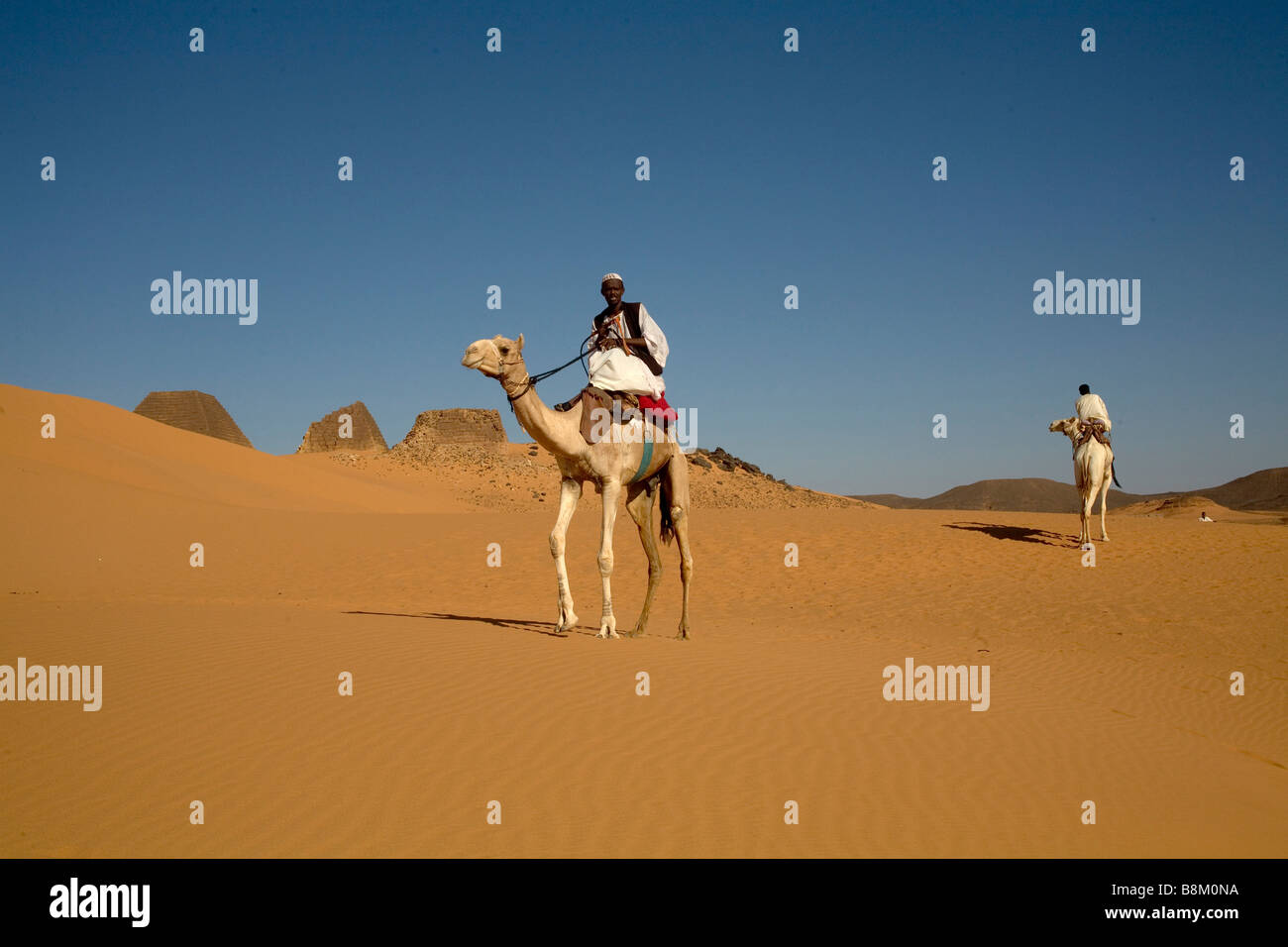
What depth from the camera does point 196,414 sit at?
251ft

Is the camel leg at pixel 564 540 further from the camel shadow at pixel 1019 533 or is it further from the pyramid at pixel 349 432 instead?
the pyramid at pixel 349 432

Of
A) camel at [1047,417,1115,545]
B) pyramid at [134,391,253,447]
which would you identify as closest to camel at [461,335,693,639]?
camel at [1047,417,1115,545]

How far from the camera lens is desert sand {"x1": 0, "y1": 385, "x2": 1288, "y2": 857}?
17.7ft

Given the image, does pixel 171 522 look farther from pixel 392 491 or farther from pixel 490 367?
pixel 392 491

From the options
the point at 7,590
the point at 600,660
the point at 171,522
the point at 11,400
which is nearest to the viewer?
the point at 600,660

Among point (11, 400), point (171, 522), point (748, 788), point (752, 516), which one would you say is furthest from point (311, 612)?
point (11, 400)

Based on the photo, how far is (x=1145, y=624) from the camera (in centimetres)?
1795

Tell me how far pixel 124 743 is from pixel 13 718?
125 cm

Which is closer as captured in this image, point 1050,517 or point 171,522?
point 171,522

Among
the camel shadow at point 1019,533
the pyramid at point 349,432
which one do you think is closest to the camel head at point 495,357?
the camel shadow at point 1019,533

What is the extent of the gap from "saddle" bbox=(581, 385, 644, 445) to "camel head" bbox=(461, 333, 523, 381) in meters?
0.96

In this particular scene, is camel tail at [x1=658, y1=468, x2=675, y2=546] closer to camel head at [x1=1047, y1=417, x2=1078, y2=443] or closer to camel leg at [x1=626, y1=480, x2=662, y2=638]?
camel leg at [x1=626, y1=480, x2=662, y2=638]

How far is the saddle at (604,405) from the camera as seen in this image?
36.4 ft

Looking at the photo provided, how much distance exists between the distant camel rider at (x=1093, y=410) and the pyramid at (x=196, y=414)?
6835 centimetres
